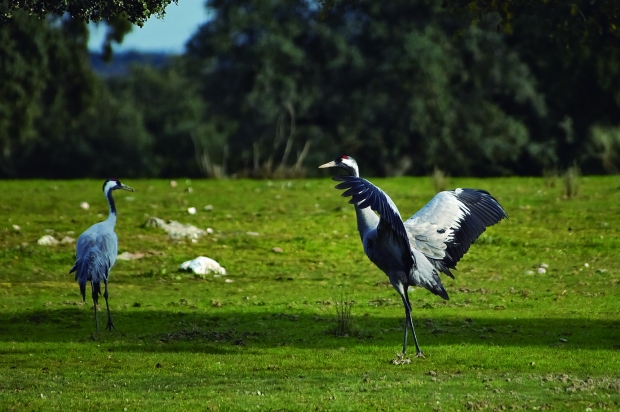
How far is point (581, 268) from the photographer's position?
1858cm

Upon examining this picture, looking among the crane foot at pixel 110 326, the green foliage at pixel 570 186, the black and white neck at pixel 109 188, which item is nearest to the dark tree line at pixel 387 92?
the green foliage at pixel 570 186

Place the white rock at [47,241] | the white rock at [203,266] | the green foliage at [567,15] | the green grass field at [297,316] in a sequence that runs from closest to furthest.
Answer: the green grass field at [297,316] → the green foliage at [567,15] → the white rock at [203,266] → the white rock at [47,241]

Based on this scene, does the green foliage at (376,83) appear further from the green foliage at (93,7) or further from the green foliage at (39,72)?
the green foliage at (93,7)

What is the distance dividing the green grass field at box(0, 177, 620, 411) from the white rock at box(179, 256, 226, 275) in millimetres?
203

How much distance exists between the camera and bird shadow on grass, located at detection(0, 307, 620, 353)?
41.7 ft

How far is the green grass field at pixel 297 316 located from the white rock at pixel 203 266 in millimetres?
203

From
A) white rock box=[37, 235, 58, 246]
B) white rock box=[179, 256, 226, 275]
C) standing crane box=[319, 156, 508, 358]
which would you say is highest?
standing crane box=[319, 156, 508, 358]

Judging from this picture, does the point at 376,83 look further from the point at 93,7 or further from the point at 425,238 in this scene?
the point at 425,238

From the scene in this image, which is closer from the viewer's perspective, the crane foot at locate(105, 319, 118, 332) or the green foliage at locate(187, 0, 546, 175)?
the crane foot at locate(105, 319, 118, 332)

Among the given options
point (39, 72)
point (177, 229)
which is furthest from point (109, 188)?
point (39, 72)

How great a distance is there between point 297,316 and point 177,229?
7.33 m

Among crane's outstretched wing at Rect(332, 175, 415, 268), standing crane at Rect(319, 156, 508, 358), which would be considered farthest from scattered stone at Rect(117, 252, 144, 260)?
crane's outstretched wing at Rect(332, 175, 415, 268)

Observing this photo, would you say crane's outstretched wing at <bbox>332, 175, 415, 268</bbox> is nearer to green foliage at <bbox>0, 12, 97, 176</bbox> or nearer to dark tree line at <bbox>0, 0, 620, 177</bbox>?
green foliage at <bbox>0, 12, 97, 176</bbox>

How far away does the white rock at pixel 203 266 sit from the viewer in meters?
18.6
